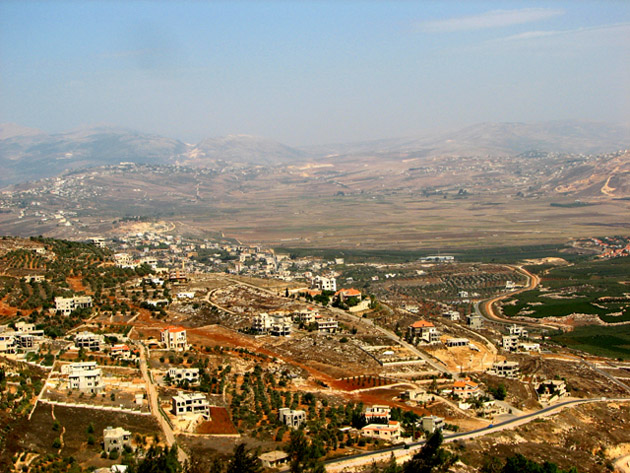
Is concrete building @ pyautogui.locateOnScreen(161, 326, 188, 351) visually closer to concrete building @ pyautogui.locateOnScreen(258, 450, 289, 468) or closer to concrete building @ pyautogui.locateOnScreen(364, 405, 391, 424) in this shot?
concrete building @ pyautogui.locateOnScreen(364, 405, 391, 424)

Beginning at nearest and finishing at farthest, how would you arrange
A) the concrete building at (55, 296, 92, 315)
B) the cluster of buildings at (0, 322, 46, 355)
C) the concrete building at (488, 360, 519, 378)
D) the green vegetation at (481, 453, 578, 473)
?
the green vegetation at (481, 453, 578, 473) < the cluster of buildings at (0, 322, 46, 355) < the concrete building at (488, 360, 519, 378) < the concrete building at (55, 296, 92, 315)

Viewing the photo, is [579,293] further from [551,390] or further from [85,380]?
[85,380]

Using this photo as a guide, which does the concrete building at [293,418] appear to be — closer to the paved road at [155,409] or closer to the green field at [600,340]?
the paved road at [155,409]

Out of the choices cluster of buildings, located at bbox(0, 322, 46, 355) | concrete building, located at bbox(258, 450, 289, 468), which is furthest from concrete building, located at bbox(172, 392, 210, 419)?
cluster of buildings, located at bbox(0, 322, 46, 355)

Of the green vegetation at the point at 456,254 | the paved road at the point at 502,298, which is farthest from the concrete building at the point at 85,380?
the green vegetation at the point at 456,254

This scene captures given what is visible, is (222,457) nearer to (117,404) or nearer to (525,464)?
(117,404)

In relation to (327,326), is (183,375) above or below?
above

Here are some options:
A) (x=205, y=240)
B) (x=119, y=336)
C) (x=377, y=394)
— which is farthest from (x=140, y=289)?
(x=205, y=240)

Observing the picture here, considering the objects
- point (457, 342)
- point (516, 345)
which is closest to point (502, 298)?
point (516, 345)
